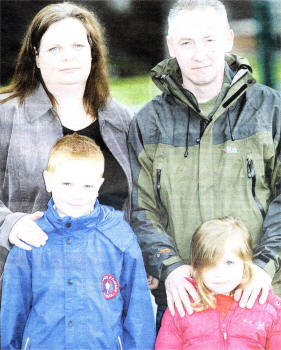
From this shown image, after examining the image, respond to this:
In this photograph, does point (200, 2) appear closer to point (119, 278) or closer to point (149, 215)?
point (149, 215)

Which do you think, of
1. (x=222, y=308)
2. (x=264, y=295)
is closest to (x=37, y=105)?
(x=222, y=308)

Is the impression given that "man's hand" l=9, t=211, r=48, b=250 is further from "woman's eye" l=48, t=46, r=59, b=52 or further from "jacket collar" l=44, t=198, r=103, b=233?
"woman's eye" l=48, t=46, r=59, b=52

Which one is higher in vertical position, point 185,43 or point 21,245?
point 185,43

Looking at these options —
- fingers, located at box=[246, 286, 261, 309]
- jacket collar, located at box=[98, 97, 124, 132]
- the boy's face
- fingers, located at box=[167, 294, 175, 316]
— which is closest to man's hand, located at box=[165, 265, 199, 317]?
fingers, located at box=[167, 294, 175, 316]

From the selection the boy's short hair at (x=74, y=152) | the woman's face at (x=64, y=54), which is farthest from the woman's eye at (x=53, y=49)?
the boy's short hair at (x=74, y=152)

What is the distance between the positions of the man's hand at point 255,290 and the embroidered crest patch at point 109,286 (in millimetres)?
540

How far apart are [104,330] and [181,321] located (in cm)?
35

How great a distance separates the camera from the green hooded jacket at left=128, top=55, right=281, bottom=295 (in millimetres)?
2529

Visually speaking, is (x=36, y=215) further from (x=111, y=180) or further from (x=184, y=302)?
(x=184, y=302)

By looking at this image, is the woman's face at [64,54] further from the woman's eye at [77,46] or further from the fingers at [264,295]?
the fingers at [264,295]

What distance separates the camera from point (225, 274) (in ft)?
7.82

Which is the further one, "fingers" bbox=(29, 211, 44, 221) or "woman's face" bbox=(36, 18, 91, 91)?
"woman's face" bbox=(36, 18, 91, 91)

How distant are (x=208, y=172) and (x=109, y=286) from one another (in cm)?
71

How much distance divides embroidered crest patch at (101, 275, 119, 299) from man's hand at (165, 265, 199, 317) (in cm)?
26
